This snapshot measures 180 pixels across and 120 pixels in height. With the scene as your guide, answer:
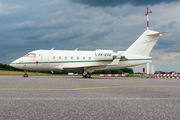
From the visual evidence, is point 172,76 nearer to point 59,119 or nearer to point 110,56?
point 110,56

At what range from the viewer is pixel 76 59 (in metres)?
26.1

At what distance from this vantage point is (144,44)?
91.1 feet

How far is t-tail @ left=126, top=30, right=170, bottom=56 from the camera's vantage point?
27644 millimetres

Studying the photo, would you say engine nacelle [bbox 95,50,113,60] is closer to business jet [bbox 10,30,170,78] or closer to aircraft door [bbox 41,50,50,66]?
business jet [bbox 10,30,170,78]

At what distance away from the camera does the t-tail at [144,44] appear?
1088 inches

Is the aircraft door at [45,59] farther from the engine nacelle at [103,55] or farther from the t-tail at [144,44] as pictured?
the t-tail at [144,44]

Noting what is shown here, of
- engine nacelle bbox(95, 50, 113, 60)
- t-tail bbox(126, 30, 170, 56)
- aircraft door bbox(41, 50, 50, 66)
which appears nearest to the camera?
aircraft door bbox(41, 50, 50, 66)

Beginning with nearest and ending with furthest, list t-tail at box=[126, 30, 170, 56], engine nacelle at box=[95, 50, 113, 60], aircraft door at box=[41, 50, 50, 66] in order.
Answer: aircraft door at box=[41, 50, 50, 66]
engine nacelle at box=[95, 50, 113, 60]
t-tail at box=[126, 30, 170, 56]

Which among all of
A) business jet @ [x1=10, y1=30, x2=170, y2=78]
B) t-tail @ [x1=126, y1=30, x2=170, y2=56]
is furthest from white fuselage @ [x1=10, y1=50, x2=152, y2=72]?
t-tail @ [x1=126, y1=30, x2=170, y2=56]

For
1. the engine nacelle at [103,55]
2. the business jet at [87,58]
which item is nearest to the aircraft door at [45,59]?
the business jet at [87,58]

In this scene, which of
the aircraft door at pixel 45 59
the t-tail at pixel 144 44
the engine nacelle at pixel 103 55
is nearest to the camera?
the aircraft door at pixel 45 59

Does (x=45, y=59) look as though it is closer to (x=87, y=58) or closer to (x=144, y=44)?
(x=87, y=58)

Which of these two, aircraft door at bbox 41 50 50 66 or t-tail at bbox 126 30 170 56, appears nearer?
aircraft door at bbox 41 50 50 66

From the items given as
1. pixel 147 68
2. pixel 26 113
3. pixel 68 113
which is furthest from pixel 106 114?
pixel 147 68
